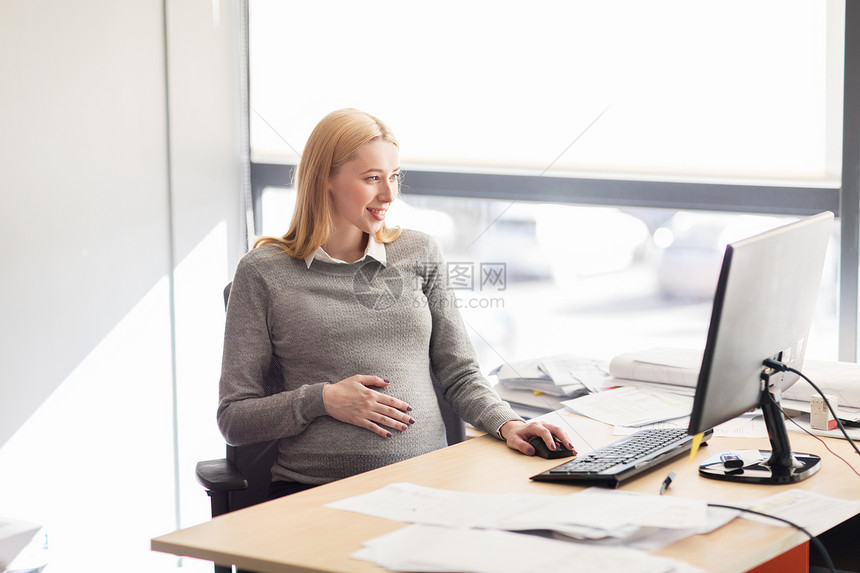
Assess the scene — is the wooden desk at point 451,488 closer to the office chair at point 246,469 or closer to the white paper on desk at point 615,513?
the white paper on desk at point 615,513

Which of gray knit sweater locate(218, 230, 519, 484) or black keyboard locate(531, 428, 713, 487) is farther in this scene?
gray knit sweater locate(218, 230, 519, 484)

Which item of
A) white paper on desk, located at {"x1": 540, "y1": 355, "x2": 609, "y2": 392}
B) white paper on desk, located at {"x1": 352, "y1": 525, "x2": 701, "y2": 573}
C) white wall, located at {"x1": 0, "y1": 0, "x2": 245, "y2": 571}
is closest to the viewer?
white paper on desk, located at {"x1": 352, "y1": 525, "x2": 701, "y2": 573}

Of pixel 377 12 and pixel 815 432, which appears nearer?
pixel 815 432

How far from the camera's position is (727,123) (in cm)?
221

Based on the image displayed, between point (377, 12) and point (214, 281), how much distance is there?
0.99m

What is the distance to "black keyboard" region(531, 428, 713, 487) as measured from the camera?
133 centimetres

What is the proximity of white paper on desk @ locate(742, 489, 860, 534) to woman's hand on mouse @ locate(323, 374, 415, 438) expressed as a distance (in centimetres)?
68

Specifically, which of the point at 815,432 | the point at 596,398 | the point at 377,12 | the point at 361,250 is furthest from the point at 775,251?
the point at 377,12

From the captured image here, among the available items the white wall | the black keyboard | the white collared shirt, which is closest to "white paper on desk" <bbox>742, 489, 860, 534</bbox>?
the black keyboard

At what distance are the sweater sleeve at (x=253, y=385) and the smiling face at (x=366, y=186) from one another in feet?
0.78

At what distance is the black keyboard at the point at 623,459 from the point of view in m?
1.33

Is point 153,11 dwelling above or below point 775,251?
above

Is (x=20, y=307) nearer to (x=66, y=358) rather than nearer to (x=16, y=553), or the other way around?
(x=66, y=358)

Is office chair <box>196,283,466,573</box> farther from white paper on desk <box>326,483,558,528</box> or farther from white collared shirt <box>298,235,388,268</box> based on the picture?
white paper on desk <box>326,483,558,528</box>
